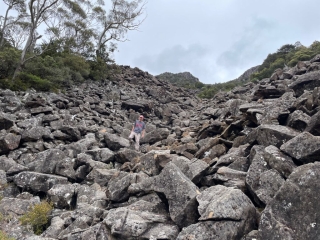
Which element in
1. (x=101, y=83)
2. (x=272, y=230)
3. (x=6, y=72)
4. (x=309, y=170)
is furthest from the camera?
(x=101, y=83)

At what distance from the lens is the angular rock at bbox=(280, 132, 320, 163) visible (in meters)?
6.55

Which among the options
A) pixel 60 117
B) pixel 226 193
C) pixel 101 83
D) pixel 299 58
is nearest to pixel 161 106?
pixel 101 83

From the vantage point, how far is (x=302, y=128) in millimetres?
8984

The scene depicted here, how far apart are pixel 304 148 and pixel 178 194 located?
3056 millimetres

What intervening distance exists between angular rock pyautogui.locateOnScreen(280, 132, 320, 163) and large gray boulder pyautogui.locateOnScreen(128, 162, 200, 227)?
2.37m

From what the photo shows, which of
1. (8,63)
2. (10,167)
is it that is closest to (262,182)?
(10,167)

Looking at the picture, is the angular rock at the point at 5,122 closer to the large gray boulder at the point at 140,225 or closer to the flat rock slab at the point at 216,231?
the large gray boulder at the point at 140,225

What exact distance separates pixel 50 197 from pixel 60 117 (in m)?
10.8

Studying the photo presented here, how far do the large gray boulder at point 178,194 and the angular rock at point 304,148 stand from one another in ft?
7.76

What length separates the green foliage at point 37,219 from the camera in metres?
7.72

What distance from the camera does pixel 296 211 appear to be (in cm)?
486

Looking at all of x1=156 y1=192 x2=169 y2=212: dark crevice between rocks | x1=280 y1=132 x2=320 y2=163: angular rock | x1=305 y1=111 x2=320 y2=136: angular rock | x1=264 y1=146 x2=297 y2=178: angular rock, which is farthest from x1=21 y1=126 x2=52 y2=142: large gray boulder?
x1=305 y1=111 x2=320 y2=136: angular rock

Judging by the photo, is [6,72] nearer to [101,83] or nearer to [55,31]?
[101,83]

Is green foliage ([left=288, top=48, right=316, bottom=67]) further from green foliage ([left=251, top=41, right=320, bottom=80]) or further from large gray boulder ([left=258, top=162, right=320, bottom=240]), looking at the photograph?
large gray boulder ([left=258, top=162, right=320, bottom=240])
